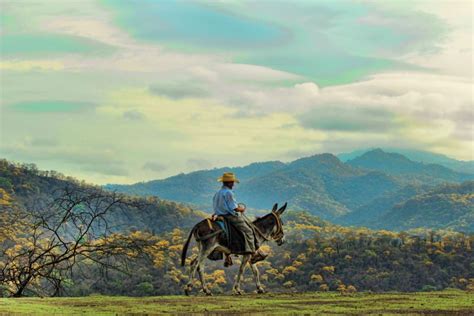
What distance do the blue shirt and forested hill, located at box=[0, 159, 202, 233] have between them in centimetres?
11331

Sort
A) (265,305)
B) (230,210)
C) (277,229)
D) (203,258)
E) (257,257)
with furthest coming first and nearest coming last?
(277,229) < (257,257) < (230,210) < (203,258) < (265,305)

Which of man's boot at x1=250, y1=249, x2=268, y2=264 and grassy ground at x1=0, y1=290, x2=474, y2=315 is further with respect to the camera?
man's boot at x1=250, y1=249, x2=268, y2=264

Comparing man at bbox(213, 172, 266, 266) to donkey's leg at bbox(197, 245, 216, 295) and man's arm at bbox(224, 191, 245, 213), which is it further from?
donkey's leg at bbox(197, 245, 216, 295)

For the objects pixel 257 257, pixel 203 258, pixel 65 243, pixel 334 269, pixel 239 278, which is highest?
pixel 65 243

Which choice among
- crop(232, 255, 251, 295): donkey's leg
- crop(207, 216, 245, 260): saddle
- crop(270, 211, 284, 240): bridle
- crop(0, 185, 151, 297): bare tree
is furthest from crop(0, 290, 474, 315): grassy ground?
crop(270, 211, 284, 240): bridle

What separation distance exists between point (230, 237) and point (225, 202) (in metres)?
1.10

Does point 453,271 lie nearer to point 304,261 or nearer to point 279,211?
point 304,261

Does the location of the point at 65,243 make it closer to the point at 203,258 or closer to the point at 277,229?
the point at 203,258

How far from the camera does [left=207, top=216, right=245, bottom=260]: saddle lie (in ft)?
69.7

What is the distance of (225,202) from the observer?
70.2 ft

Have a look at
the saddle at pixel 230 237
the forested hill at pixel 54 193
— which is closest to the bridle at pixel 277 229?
the saddle at pixel 230 237

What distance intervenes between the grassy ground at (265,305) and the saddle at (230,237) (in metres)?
1.83

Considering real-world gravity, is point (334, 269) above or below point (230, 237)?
below

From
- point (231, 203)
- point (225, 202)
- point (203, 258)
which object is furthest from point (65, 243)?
point (231, 203)
